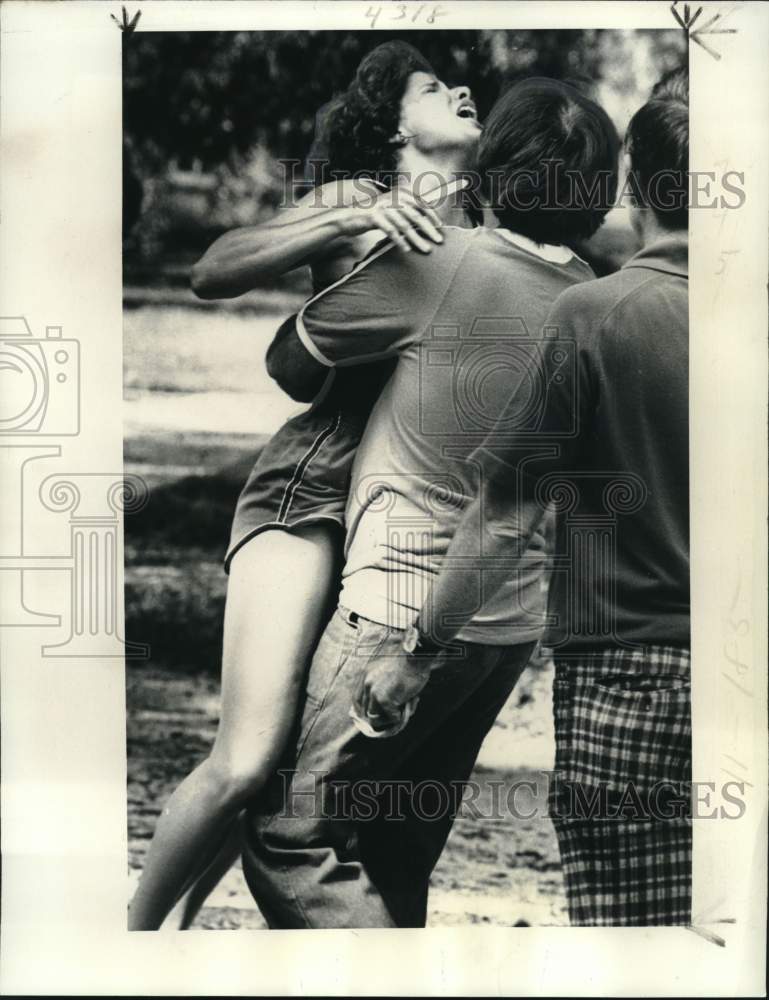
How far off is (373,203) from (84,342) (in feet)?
2.50

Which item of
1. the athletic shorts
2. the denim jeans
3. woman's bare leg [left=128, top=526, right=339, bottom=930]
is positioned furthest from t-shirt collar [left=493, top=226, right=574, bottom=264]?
the denim jeans

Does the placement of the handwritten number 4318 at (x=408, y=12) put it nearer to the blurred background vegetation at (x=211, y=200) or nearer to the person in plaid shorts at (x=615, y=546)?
the blurred background vegetation at (x=211, y=200)

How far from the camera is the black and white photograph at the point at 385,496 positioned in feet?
7.62

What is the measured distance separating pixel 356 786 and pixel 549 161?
1529 mm

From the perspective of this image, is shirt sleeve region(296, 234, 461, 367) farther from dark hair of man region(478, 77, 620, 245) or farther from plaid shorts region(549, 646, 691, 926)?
plaid shorts region(549, 646, 691, 926)

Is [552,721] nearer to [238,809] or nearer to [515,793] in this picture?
[515,793]

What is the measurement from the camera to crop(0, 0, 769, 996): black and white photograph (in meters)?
2.32

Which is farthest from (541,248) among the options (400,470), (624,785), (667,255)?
(624,785)

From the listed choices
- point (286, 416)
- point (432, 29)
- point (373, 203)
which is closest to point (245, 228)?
point (373, 203)

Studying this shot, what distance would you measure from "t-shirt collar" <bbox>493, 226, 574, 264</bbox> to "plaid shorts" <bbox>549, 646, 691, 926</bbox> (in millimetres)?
925

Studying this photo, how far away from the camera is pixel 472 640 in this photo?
2311 mm

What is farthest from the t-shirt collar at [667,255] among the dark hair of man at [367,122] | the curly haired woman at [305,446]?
the dark hair of man at [367,122]

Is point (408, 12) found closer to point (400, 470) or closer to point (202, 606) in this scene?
point (400, 470)

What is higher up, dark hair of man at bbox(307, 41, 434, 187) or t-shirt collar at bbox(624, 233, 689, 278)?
dark hair of man at bbox(307, 41, 434, 187)
